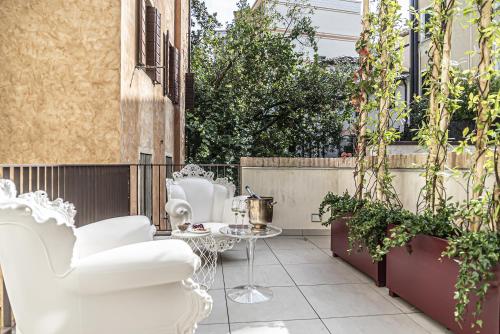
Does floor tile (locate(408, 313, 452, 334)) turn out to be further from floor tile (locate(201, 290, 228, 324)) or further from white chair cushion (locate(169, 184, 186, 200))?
white chair cushion (locate(169, 184, 186, 200))

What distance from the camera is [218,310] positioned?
2.70 meters

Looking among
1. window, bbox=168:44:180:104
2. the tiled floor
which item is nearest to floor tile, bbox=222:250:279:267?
the tiled floor

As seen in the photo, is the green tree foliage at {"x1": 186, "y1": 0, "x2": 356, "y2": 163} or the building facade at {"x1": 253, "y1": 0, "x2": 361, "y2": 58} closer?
the green tree foliage at {"x1": 186, "y1": 0, "x2": 356, "y2": 163}

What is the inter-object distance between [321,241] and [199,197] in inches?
76.2

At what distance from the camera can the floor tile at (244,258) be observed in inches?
159

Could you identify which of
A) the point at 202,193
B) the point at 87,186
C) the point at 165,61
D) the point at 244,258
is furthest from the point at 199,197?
the point at 165,61

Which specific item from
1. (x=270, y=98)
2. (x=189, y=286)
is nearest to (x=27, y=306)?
(x=189, y=286)

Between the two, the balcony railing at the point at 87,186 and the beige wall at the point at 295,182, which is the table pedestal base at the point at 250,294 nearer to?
the balcony railing at the point at 87,186

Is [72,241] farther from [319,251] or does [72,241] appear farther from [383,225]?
[319,251]

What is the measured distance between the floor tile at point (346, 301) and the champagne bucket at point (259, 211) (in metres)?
0.73

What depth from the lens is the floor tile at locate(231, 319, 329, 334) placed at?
92.5 inches

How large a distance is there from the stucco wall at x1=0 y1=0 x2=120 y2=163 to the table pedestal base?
1.80 m

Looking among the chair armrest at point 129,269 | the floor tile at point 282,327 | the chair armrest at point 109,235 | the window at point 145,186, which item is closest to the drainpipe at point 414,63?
the window at point 145,186

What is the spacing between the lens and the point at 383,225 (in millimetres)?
3055
